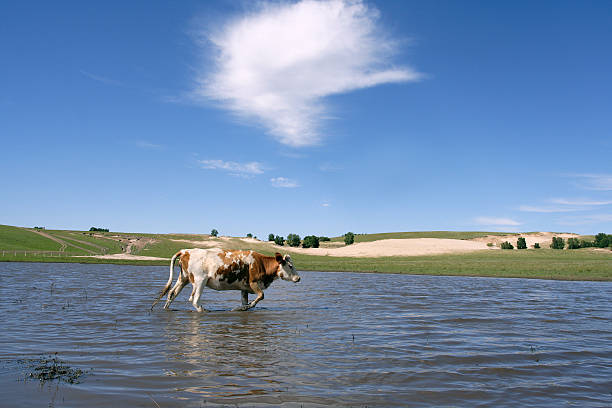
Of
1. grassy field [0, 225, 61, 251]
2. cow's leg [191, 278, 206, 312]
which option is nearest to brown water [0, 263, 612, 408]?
cow's leg [191, 278, 206, 312]

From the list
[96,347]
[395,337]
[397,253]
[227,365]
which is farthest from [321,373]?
[397,253]

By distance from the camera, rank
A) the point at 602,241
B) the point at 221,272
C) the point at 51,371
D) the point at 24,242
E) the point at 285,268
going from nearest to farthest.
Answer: the point at 51,371 → the point at 221,272 → the point at 285,268 → the point at 24,242 → the point at 602,241

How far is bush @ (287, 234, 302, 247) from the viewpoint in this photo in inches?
4161

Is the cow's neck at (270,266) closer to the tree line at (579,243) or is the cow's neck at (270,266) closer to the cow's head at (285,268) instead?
the cow's head at (285,268)

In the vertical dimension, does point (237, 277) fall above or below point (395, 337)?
above

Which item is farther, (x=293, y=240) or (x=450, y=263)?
(x=293, y=240)

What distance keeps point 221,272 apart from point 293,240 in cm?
9011

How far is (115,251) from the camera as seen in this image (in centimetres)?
7769

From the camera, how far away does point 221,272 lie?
15805 millimetres

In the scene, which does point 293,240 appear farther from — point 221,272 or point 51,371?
point 51,371

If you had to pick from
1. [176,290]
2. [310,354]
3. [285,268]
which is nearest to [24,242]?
[176,290]

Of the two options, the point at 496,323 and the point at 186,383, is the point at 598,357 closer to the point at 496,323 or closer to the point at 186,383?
the point at 496,323

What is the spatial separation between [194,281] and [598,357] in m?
12.1

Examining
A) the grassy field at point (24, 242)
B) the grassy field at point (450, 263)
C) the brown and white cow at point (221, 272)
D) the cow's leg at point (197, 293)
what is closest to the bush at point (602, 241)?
the grassy field at point (450, 263)
